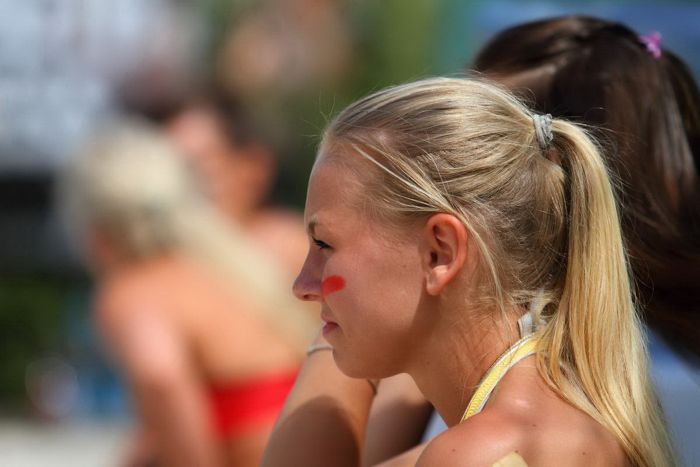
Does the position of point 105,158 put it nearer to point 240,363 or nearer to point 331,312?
point 240,363

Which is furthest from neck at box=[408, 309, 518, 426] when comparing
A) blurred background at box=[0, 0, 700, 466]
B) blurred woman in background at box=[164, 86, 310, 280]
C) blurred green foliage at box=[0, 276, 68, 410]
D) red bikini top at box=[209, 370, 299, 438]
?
blurred green foliage at box=[0, 276, 68, 410]

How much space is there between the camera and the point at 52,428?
945cm

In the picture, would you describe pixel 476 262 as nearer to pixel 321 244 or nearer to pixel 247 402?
pixel 321 244

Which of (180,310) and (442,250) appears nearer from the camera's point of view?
(442,250)

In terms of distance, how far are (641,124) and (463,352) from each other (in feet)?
2.02

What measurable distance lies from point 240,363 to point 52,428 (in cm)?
617

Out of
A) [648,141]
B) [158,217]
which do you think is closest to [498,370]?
[648,141]

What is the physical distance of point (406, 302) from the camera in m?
1.50

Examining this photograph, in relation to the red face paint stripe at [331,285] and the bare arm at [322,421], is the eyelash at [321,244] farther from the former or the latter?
the bare arm at [322,421]

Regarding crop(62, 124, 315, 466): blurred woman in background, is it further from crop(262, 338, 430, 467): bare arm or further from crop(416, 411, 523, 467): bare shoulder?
crop(416, 411, 523, 467): bare shoulder

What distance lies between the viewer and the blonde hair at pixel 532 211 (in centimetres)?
148

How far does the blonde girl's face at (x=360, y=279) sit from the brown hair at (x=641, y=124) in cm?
48

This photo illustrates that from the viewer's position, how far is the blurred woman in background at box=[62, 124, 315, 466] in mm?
3752

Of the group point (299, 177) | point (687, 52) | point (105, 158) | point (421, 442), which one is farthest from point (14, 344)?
point (421, 442)
